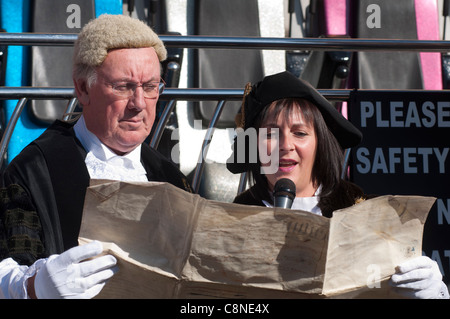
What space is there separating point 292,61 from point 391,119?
2384mm

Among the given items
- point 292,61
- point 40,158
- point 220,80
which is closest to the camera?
point 40,158

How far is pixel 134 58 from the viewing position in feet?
7.04

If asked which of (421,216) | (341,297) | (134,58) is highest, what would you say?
(134,58)

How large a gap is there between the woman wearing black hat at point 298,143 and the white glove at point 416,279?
53 cm

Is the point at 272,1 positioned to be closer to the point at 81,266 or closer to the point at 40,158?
the point at 40,158

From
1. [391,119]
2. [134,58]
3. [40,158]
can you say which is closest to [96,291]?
[40,158]

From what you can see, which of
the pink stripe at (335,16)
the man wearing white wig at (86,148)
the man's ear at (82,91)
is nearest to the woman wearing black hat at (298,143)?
the man wearing white wig at (86,148)

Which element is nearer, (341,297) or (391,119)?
(341,297)

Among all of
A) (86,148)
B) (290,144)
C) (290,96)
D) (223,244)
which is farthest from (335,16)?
(223,244)

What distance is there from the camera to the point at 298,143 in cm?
219

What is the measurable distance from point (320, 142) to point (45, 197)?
84 centimetres

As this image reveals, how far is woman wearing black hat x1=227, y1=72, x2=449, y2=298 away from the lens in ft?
7.20

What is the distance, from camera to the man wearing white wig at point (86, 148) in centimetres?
196

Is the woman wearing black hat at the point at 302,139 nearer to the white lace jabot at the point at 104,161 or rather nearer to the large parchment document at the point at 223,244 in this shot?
the white lace jabot at the point at 104,161
